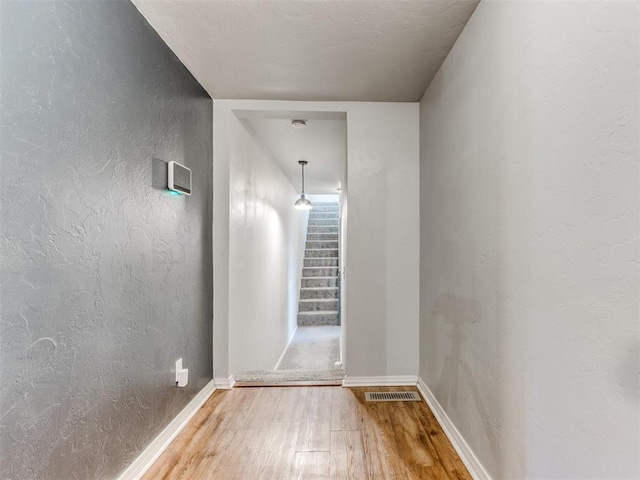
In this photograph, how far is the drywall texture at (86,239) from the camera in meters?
0.94

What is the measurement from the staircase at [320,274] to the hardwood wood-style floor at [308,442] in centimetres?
447

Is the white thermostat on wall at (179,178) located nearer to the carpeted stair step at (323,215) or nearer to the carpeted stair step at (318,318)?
the carpeted stair step at (318,318)

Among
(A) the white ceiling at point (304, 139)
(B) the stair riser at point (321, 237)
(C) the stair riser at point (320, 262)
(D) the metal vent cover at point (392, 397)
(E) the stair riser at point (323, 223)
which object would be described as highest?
(A) the white ceiling at point (304, 139)

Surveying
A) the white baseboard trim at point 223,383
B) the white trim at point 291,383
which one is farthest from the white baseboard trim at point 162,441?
the white trim at point 291,383

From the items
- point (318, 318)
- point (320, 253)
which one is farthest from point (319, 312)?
point (320, 253)

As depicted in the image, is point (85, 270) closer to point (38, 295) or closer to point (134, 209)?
point (38, 295)

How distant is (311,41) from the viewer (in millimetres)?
1692

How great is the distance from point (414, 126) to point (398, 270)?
111 cm

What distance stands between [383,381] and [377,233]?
1.13 meters

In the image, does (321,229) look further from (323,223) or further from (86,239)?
(86,239)

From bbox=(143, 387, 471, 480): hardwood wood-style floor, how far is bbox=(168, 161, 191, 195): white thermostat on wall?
1392 mm

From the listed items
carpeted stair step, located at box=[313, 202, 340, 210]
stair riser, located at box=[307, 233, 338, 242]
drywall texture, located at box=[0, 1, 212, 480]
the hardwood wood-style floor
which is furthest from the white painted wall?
carpeted stair step, located at box=[313, 202, 340, 210]

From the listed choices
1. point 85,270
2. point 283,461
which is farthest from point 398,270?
point 85,270

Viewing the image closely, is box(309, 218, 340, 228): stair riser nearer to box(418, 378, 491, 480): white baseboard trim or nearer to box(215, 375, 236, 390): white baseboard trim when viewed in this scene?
box(215, 375, 236, 390): white baseboard trim
